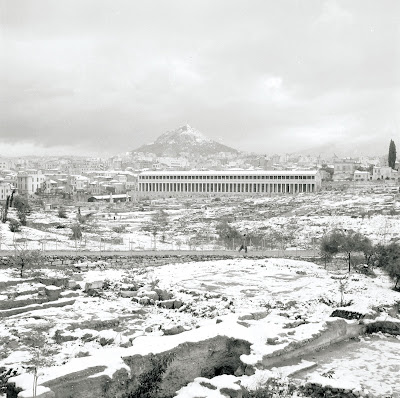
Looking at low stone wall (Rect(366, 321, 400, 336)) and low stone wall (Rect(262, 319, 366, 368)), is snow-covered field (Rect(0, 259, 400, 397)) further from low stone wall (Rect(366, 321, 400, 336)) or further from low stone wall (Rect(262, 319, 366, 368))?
low stone wall (Rect(366, 321, 400, 336))

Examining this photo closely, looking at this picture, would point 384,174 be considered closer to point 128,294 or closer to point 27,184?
point 27,184

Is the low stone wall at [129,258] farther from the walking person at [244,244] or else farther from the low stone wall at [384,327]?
the low stone wall at [384,327]

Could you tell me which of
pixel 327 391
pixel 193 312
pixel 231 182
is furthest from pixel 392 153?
pixel 327 391

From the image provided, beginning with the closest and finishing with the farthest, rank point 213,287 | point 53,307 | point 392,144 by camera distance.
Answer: point 53,307
point 213,287
point 392,144

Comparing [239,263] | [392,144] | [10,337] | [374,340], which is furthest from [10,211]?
[392,144]

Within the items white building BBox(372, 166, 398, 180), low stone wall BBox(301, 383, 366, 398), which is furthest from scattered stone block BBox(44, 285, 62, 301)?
white building BBox(372, 166, 398, 180)

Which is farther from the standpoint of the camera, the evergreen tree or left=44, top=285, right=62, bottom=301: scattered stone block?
the evergreen tree

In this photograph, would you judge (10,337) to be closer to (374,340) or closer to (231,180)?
(374,340)
